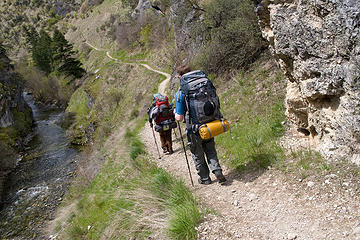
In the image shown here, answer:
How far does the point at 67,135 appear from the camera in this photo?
91.8ft

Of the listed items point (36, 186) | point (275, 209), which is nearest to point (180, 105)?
point (275, 209)

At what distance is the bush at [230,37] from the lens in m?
11.6

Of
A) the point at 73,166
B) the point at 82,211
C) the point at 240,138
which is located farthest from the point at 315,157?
the point at 73,166

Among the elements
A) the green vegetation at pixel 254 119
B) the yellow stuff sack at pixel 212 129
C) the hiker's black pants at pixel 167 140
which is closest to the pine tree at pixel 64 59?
the green vegetation at pixel 254 119

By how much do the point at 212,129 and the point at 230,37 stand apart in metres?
9.00

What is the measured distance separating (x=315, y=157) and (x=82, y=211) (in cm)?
731

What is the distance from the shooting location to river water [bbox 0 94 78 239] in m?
12.2

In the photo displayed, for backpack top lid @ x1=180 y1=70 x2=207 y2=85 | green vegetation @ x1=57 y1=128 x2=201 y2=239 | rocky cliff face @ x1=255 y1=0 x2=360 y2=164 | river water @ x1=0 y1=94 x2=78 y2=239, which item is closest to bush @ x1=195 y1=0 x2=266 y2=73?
rocky cliff face @ x1=255 y1=0 x2=360 y2=164

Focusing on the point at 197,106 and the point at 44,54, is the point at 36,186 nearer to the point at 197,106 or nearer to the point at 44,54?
the point at 197,106

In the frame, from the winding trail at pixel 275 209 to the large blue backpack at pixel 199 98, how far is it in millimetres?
1415

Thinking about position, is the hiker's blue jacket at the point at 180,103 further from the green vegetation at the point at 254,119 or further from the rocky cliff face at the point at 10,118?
the rocky cliff face at the point at 10,118

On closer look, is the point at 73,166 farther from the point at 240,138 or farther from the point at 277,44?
the point at 277,44

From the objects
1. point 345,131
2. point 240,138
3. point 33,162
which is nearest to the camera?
point 345,131

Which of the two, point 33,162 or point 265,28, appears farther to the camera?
point 33,162
